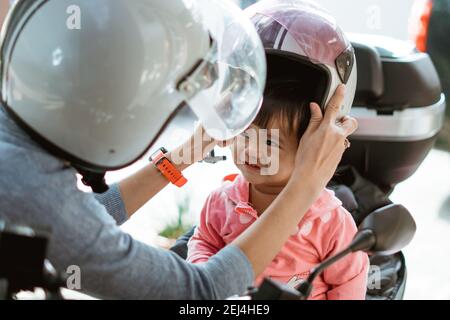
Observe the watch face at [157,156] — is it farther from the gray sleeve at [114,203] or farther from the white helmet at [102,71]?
the white helmet at [102,71]

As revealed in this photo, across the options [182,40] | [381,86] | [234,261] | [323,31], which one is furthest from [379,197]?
[182,40]

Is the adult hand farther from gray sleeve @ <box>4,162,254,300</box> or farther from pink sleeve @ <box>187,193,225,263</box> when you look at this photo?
pink sleeve @ <box>187,193,225,263</box>

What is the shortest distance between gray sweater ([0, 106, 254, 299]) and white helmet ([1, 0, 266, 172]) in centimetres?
4

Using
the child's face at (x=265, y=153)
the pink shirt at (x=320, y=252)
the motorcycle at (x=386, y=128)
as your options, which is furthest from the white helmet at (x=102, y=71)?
the motorcycle at (x=386, y=128)

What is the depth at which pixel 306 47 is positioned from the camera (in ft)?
3.77

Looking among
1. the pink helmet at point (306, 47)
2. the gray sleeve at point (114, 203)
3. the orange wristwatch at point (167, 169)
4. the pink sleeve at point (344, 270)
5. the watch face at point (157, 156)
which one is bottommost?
the pink sleeve at point (344, 270)

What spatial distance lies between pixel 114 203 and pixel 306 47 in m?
0.48

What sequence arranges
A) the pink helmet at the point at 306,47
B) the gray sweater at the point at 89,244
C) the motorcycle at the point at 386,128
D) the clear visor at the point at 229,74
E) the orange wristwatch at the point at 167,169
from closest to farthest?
the gray sweater at the point at 89,244
the clear visor at the point at 229,74
the pink helmet at the point at 306,47
the orange wristwatch at the point at 167,169
the motorcycle at the point at 386,128

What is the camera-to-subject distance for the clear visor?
0.91 meters

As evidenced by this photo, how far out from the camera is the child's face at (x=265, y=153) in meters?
1.19

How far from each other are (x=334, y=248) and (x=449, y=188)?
1619 millimetres

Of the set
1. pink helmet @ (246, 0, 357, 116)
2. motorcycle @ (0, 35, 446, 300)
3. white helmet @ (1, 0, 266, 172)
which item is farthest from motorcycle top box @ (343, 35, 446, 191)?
white helmet @ (1, 0, 266, 172)

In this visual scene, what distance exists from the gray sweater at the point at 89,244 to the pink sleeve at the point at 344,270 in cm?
36

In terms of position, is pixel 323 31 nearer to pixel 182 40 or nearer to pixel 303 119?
pixel 303 119
